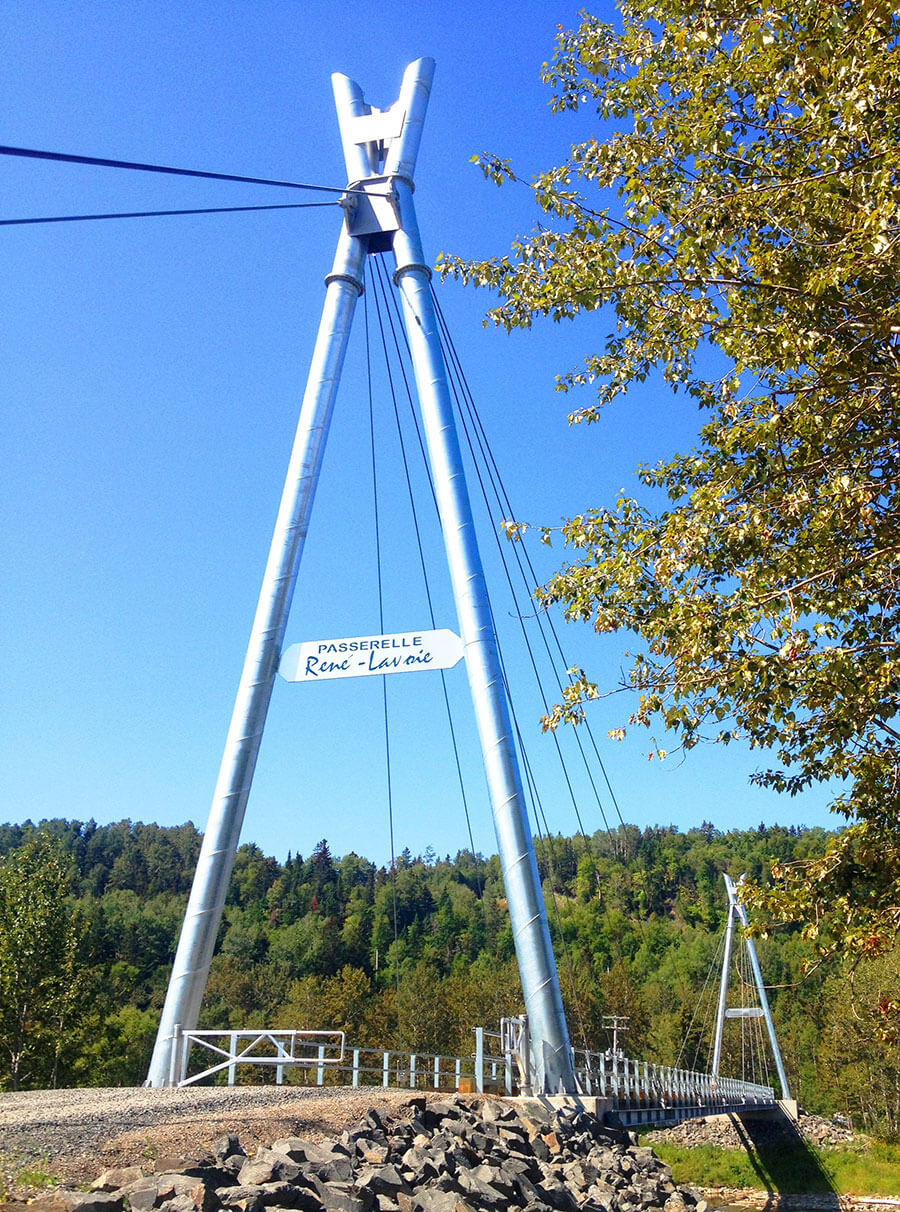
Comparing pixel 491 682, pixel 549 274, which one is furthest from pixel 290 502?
pixel 549 274

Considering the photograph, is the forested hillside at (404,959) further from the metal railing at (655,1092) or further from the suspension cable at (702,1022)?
the metal railing at (655,1092)

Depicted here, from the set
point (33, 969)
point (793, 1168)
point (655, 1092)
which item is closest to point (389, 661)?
point (655, 1092)

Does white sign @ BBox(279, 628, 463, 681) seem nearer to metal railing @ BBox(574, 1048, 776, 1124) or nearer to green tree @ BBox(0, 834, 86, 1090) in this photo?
metal railing @ BBox(574, 1048, 776, 1124)

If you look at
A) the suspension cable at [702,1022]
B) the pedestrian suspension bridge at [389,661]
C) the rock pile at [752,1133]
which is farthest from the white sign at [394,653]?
the suspension cable at [702,1022]

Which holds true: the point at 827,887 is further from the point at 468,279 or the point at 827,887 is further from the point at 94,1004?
the point at 94,1004

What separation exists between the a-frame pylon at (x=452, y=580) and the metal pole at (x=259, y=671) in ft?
0.06

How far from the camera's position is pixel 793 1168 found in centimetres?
3462

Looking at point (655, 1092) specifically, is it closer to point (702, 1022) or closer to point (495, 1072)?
point (495, 1072)

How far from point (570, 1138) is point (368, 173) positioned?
1650cm

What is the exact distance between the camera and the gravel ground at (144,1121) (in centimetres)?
747

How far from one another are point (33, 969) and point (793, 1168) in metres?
26.7

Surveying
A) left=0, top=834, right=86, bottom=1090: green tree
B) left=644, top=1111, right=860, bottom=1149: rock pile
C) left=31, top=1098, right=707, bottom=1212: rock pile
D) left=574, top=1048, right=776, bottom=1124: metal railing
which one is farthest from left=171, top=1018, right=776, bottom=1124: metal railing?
left=0, top=834, right=86, bottom=1090: green tree

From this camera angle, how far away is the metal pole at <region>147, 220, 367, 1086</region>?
1348 centimetres

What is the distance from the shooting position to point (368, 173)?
61.3ft
